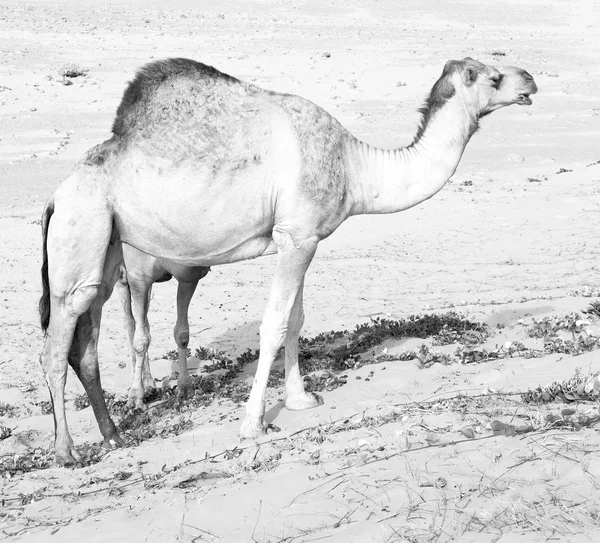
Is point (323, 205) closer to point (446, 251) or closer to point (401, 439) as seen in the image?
point (401, 439)

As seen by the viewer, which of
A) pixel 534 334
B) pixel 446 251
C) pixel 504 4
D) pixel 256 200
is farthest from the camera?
pixel 504 4

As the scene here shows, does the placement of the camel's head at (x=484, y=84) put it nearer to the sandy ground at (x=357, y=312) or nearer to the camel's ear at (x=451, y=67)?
the camel's ear at (x=451, y=67)

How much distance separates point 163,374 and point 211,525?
15.8 ft

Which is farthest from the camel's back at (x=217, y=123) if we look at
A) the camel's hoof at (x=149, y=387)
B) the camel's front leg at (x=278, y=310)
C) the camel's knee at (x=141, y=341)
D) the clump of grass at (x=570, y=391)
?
the camel's hoof at (x=149, y=387)

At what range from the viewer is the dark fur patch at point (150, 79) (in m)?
7.01

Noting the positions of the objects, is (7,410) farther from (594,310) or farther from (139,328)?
(594,310)

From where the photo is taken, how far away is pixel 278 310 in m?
7.14

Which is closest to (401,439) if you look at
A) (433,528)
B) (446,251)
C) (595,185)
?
(433,528)

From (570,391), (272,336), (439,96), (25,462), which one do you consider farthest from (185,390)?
(570,391)

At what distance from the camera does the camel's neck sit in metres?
7.39

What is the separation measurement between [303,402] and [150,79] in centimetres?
272

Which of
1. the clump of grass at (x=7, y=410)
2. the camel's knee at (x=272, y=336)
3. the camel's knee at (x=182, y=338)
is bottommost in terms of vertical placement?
the clump of grass at (x=7, y=410)

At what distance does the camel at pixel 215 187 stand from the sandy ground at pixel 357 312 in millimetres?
963

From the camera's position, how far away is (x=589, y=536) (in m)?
4.12
